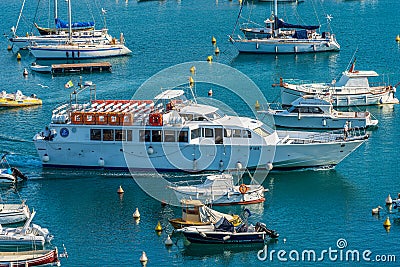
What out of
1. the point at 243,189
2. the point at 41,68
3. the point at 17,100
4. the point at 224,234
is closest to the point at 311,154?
the point at 243,189

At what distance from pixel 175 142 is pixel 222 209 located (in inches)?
338

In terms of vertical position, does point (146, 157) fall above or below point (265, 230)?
above

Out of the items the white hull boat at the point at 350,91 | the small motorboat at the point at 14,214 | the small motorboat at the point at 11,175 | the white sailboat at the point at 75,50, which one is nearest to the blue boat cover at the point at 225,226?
the small motorboat at the point at 14,214

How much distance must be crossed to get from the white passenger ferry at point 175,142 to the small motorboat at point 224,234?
13.3 meters

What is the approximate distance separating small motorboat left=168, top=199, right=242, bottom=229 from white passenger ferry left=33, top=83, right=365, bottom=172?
11.3m

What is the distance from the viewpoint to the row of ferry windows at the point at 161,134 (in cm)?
7344

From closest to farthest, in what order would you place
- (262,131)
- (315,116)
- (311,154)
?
(311,154) → (262,131) → (315,116)

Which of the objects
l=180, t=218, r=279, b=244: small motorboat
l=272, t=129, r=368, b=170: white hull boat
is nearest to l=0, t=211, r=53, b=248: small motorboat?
l=180, t=218, r=279, b=244: small motorboat

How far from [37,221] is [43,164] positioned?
36.2 feet

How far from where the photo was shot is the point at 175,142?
73562 millimetres

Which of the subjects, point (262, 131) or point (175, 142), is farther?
point (262, 131)

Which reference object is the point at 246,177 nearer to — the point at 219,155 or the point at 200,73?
the point at 219,155

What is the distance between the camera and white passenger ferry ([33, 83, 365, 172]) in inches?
2891

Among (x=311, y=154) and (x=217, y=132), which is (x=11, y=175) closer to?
(x=217, y=132)
